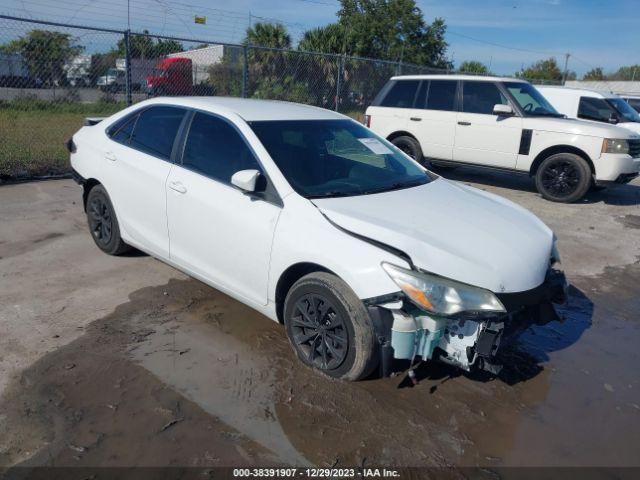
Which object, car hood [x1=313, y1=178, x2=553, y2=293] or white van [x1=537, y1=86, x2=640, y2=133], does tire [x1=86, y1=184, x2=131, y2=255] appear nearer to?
car hood [x1=313, y1=178, x2=553, y2=293]

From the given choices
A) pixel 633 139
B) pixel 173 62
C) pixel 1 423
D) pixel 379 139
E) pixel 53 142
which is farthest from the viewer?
pixel 173 62

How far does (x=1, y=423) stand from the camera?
9.39 feet

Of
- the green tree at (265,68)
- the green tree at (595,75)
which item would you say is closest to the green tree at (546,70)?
the green tree at (595,75)

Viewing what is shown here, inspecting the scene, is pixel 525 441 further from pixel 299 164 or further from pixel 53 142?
pixel 53 142

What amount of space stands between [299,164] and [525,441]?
230 cm

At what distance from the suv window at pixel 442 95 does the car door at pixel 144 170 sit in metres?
6.59

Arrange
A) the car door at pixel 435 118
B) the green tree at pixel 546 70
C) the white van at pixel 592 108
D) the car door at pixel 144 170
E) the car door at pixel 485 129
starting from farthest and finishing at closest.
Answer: the green tree at pixel 546 70 → the white van at pixel 592 108 → the car door at pixel 435 118 → the car door at pixel 485 129 → the car door at pixel 144 170

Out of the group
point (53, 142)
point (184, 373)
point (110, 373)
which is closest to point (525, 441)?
point (184, 373)

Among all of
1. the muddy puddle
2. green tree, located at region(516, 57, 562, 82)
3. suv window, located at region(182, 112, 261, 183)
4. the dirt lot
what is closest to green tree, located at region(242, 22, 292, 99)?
suv window, located at region(182, 112, 261, 183)

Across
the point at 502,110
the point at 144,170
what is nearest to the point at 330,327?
the point at 144,170

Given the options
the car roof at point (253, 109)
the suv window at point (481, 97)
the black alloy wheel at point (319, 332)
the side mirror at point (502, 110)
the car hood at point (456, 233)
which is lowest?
the black alloy wheel at point (319, 332)

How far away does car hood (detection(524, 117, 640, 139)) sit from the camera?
8.73 meters

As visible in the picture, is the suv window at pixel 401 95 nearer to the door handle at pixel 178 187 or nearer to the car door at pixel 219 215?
the car door at pixel 219 215

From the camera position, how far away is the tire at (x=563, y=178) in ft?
29.2
